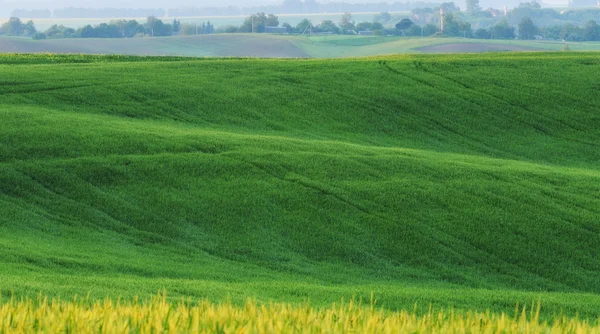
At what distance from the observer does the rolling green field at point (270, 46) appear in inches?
4377

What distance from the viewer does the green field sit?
1747cm

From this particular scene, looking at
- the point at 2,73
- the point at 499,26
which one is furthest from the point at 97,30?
the point at 2,73

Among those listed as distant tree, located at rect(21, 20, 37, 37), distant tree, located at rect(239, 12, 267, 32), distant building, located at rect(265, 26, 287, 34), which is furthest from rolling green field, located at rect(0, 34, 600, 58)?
distant tree, located at rect(21, 20, 37, 37)

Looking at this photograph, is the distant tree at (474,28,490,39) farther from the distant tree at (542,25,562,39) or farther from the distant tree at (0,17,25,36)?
the distant tree at (0,17,25,36)

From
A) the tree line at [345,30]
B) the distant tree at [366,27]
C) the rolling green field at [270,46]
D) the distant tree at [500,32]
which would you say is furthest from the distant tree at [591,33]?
the distant tree at [366,27]

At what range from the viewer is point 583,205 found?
2356 centimetres

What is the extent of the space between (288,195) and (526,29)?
156562 millimetres

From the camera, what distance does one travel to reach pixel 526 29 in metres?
171

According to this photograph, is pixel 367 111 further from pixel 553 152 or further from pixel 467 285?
pixel 467 285

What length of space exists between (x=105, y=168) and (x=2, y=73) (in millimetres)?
13035

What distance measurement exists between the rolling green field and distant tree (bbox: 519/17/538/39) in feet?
104

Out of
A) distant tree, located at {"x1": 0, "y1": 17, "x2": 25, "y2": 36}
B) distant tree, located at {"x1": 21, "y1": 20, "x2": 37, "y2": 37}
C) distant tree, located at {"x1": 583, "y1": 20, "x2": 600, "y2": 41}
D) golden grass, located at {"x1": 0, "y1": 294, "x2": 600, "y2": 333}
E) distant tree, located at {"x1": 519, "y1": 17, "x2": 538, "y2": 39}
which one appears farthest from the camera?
distant tree, located at {"x1": 21, "y1": 20, "x2": 37, "y2": 37}

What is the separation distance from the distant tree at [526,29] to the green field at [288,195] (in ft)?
456

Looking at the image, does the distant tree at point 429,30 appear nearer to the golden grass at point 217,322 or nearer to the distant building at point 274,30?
the distant building at point 274,30
